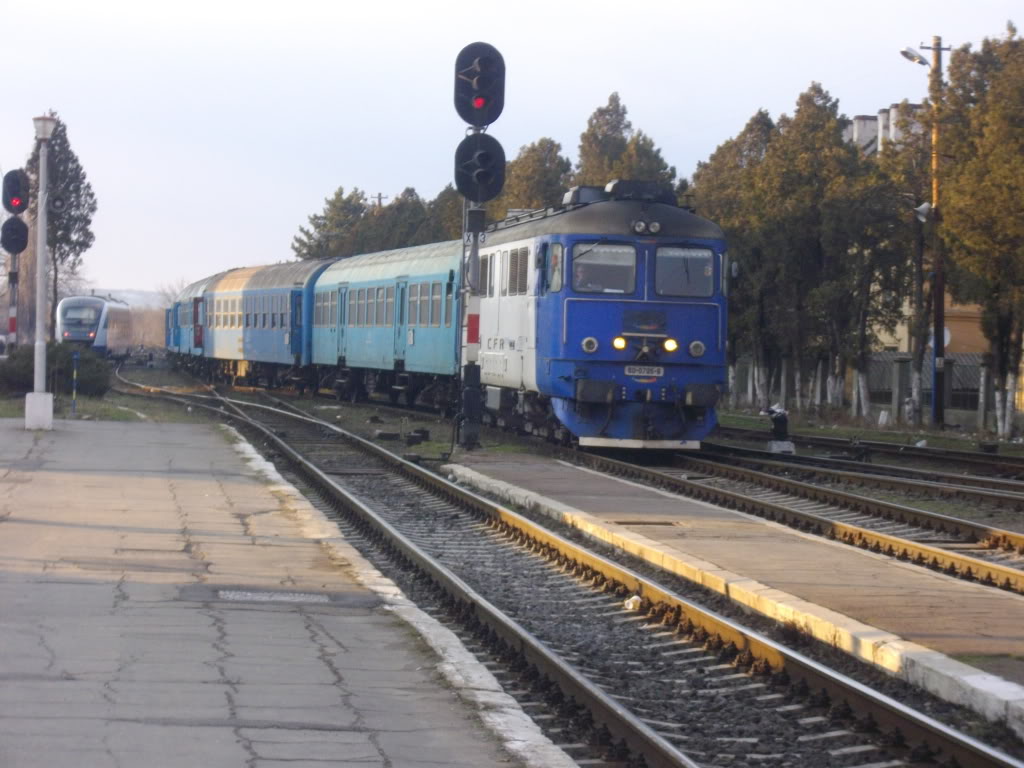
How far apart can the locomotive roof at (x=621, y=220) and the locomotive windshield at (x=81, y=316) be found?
49.3 m

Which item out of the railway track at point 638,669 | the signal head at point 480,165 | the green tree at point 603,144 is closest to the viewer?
the railway track at point 638,669

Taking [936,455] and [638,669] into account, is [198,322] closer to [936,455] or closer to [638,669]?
[936,455]

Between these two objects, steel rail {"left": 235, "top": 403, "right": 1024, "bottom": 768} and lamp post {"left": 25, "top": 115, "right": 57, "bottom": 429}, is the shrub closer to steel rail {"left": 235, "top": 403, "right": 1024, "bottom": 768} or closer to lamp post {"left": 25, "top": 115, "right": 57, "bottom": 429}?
lamp post {"left": 25, "top": 115, "right": 57, "bottom": 429}

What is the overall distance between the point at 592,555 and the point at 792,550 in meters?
1.62

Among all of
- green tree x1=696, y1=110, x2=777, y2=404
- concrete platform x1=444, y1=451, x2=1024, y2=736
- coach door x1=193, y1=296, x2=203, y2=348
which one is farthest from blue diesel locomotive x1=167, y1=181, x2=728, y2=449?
coach door x1=193, y1=296, x2=203, y2=348

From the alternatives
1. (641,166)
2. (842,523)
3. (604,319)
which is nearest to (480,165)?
(604,319)

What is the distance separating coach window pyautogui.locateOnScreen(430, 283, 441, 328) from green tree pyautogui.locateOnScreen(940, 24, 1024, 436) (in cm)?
908

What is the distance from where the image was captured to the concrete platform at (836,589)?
6.88m

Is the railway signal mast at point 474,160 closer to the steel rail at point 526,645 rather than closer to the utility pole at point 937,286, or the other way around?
the steel rail at point 526,645

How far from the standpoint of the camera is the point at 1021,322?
2777cm

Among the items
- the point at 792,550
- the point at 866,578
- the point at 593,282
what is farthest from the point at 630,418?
the point at 866,578

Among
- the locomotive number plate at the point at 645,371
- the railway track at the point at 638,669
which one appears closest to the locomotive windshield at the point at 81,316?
the locomotive number plate at the point at 645,371

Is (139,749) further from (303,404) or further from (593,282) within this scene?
(303,404)

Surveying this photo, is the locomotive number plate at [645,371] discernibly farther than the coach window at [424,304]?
No
